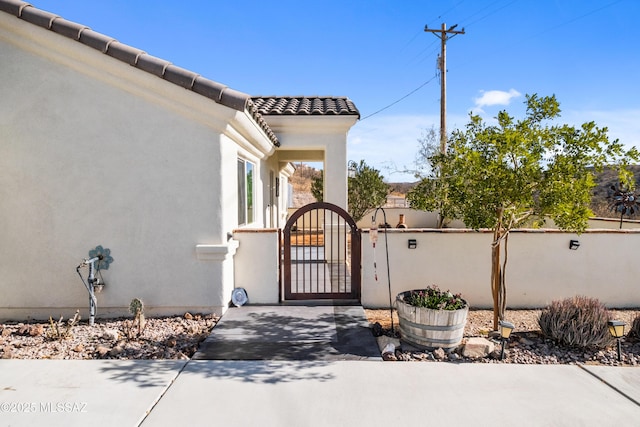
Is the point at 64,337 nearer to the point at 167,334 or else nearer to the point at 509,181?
the point at 167,334

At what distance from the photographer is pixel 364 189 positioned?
19.0 metres

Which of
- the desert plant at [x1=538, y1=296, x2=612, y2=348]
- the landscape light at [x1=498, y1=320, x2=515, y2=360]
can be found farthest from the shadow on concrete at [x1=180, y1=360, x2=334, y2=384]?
the desert plant at [x1=538, y1=296, x2=612, y2=348]

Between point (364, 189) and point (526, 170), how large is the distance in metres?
13.8

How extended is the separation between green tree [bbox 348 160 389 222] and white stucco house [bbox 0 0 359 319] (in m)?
A: 13.0

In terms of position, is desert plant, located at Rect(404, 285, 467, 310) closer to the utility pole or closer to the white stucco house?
the white stucco house

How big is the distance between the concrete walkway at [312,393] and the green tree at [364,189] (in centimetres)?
1454

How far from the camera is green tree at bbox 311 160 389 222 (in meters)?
18.9

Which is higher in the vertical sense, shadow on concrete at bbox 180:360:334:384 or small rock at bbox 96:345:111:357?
small rock at bbox 96:345:111:357

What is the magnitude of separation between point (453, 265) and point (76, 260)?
7.38 m

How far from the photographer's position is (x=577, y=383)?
4234 millimetres

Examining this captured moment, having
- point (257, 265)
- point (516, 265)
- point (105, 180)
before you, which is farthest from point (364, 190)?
point (105, 180)

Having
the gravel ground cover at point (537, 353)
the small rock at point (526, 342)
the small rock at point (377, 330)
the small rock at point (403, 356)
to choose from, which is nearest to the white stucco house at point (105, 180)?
the small rock at point (377, 330)

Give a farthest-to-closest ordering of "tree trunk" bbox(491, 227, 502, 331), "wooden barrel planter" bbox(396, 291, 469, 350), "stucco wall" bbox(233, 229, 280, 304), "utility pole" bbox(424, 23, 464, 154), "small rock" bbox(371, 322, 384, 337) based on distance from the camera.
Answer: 1. "utility pole" bbox(424, 23, 464, 154)
2. "stucco wall" bbox(233, 229, 280, 304)
3. "tree trunk" bbox(491, 227, 502, 331)
4. "small rock" bbox(371, 322, 384, 337)
5. "wooden barrel planter" bbox(396, 291, 469, 350)

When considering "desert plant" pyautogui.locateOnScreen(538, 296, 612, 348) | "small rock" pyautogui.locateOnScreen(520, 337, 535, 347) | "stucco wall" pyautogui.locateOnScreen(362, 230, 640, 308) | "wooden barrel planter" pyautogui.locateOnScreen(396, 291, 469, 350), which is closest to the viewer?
"wooden barrel planter" pyautogui.locateOnScreen(396, 291, 469, 350)
